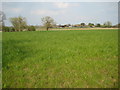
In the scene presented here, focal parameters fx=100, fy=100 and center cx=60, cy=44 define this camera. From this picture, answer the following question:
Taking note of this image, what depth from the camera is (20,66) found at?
16.0ft

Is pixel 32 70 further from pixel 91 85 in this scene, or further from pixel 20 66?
pixel 91 85

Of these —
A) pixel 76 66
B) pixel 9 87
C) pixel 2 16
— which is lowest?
pixel 9 87

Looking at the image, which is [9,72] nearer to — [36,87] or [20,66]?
[20,66]

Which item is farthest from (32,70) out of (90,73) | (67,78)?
(90,73)

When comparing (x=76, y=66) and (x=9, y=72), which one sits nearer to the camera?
(x=9, y=72)

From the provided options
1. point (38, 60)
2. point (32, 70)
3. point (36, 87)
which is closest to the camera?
point (36, 87)

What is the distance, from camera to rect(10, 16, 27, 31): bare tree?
75.8 meters

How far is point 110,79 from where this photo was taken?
3.70 meters

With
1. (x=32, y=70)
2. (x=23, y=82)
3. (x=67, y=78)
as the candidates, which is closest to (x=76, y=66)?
(x=67, y=78)

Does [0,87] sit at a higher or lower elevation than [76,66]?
lower

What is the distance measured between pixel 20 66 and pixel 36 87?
6.45 ft

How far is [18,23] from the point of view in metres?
76.9

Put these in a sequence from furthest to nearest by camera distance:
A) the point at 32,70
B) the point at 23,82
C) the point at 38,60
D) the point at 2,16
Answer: the point at 2,16 → the point at 38,60 → the point at 32,70 → the point at 23,82

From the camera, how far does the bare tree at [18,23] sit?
249 feet
